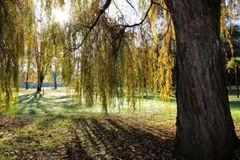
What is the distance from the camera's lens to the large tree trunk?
13.4 feet

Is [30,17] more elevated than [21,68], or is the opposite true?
[30,17]

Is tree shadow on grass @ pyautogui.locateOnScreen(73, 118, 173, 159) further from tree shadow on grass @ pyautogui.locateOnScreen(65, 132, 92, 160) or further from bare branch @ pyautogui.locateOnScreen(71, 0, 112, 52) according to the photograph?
bare branch @ pyautogui.locateOnScreen(71, 0, 112, 52)

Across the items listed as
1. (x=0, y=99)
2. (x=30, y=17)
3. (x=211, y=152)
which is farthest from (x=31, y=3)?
(x=211, y=152)

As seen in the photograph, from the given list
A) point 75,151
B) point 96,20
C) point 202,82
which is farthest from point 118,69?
point 202,82

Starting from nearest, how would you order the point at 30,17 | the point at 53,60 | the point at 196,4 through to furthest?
1. the point at 196,4
2. the point at 30,17
3. the point at 53,60

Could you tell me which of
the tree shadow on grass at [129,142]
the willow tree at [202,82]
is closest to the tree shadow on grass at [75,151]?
the tree shadow on grass at [129,142]

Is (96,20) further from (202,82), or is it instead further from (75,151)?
(202,82)

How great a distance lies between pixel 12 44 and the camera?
18.2 feet

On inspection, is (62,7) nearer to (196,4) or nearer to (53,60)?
(53,60)

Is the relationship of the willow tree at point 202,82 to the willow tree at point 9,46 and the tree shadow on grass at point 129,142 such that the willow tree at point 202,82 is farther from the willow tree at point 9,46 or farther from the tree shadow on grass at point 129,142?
the willow tree at point 9,46

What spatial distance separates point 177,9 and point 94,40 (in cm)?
244

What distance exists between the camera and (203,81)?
4.06 meters

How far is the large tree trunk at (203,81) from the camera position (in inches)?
160

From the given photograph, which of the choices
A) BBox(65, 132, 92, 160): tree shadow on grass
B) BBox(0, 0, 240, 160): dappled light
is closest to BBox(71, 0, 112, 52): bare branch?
BBox(0, 0, 240, 160): dappled light
